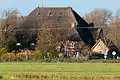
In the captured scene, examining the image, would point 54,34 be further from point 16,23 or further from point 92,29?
point 92,29

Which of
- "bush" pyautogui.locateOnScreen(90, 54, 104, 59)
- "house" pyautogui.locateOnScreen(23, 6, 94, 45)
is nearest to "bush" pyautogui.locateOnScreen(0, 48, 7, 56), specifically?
"bush" pyautogui.locateOnScreen(90, 54, 104, 59)

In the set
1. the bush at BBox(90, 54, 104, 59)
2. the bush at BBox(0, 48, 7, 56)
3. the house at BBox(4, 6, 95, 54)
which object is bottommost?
the bush at BBox(90, 54, 104, 59)

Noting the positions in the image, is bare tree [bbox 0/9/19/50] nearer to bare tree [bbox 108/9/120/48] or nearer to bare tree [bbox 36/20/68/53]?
bare tree [bbox 36/20/68/53]

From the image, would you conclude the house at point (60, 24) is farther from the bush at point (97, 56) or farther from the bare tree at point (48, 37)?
the bare tree at point (48, 37)

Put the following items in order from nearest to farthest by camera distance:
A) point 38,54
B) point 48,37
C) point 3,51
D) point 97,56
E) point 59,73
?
point 59,73 → point 38,54 → point 48,37 → point 3,51 → point 97,56

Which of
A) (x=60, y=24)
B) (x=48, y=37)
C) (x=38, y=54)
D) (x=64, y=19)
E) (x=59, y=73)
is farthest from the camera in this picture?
(x=64, y=19)

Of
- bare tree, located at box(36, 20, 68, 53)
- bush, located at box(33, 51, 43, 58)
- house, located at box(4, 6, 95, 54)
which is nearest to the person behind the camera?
bush, located at box(33, 51, 43, 58)

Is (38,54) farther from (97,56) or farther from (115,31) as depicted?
(115,31)

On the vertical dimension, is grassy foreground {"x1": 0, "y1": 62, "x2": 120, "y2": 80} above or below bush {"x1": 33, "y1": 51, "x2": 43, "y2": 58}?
above

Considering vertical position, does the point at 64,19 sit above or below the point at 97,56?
above

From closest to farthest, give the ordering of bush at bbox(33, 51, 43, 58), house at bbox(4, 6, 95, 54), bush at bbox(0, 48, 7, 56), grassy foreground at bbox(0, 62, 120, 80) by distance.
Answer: grassy foreground at bbox(0, 62, 120, 80) → bush at bbox(33, 51, 43, 58) → bush at bbox(0, 48, 7, 56) → house at bbox(4, 6, 95, 54)

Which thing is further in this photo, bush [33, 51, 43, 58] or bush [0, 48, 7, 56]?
bush [0, 48, 7, 56]

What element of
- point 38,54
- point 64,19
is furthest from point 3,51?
point 64,19

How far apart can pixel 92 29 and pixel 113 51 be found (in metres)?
9.79
